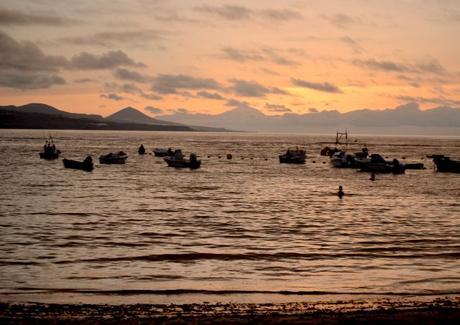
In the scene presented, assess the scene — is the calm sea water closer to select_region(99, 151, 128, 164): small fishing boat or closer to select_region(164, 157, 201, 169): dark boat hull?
select_region(164, 157, 201, 169): dark boat hull

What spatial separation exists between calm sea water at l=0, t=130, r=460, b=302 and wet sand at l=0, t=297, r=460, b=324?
5.36ft

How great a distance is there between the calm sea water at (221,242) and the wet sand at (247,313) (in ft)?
5.36

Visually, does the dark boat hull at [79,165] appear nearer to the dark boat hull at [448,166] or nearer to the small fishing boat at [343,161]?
the small fishing boat at [343,161]

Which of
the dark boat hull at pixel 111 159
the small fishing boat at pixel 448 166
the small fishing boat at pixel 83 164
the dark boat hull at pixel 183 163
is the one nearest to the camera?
the small fishing boat at pixel 83 164

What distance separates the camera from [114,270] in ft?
69.0

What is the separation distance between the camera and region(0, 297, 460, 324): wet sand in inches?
552

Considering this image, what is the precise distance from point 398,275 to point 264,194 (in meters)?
31.3

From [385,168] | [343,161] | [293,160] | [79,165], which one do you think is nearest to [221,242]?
[79,165]

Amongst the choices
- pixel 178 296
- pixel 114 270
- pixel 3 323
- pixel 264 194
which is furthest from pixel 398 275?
pixel 264 194

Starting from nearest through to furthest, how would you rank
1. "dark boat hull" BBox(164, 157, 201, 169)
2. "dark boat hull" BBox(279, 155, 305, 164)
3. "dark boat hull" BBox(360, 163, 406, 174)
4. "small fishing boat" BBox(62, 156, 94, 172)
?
"small fishing boat" BBox(62, 156, 94, 172)
"dark boat hull" BBox(360, 163, 406, 174)
"dark boat hull" BBox(164, 157, 201, 169)
"dark boat hull" BBox(279, 155, 305, 164)

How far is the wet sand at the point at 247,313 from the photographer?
46.0 ft

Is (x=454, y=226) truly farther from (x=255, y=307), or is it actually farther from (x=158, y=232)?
(x=255, y=307)

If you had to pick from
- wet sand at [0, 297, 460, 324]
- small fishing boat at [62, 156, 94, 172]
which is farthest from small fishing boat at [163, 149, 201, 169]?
wet sand at [0, 297, 460, 324]

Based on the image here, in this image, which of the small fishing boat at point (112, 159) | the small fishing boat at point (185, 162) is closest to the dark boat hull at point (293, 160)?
the small fishing boat at point (185, 162)
